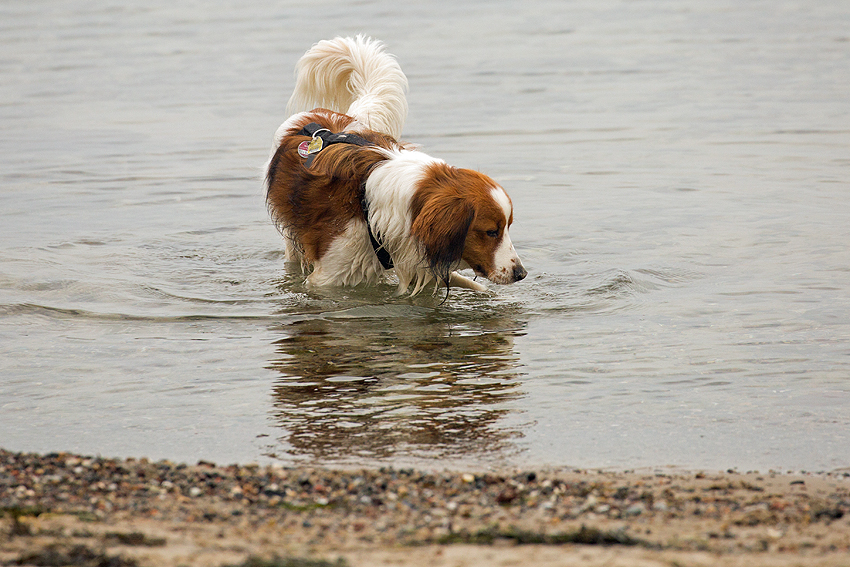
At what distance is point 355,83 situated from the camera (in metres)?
7.45

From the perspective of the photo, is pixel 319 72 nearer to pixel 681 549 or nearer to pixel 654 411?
pixel 654 411

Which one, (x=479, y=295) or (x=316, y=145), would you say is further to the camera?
(x=479, y=295)

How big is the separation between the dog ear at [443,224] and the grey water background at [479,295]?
542 millimetres

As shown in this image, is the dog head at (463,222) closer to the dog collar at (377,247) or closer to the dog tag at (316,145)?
the dog collar at (377,247)

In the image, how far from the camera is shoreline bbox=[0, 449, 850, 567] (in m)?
2.83

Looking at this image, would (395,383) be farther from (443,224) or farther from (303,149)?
(303,149)

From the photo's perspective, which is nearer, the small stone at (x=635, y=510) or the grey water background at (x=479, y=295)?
the small stone at (x=635, y=510)

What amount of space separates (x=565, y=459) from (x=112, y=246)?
5065 millimetres

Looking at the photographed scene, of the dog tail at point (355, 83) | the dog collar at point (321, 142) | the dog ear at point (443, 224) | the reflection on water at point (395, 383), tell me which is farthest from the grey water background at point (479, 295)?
the dog tail at point (355, 83)

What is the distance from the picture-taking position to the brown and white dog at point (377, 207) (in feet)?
18.5

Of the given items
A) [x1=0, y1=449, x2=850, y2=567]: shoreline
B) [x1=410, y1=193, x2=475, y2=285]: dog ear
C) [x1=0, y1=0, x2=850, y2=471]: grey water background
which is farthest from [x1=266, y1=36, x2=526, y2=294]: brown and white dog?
[x1=0, y1=449, x2=850, y2=567]: shoreline

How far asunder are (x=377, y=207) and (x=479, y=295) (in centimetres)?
113

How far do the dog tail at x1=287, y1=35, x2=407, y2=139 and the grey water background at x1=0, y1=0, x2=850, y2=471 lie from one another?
128cm

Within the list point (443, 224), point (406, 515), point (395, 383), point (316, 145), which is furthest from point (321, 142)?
point (406, 515)
